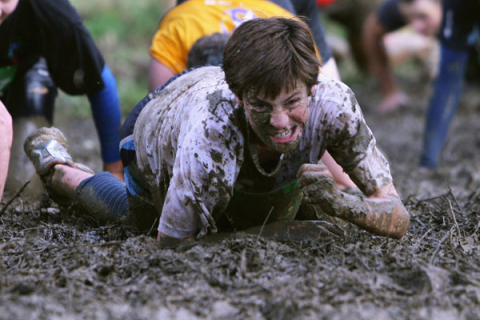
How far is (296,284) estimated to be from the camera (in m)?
2.48

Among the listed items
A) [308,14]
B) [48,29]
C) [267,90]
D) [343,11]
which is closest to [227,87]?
[267,90]

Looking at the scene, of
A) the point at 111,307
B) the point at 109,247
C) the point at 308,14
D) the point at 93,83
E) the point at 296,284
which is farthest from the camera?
the point at 308,14

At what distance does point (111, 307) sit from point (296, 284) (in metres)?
0.68

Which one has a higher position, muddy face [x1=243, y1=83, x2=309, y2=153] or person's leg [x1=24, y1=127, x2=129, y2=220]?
muddy face [x1=243, y1=83, x2=309, y2=153]

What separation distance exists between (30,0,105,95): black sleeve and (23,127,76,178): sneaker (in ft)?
1.25

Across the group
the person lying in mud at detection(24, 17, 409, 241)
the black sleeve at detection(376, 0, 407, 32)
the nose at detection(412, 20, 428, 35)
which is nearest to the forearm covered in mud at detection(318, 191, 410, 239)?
the person lying in mud at detection(24, 17, 409, 241)

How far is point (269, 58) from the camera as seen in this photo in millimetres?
2523

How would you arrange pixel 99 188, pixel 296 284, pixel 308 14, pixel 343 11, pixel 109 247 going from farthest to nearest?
1. pixel 343 11
2. pixel 308 14
3. pixel 99 188
4. pixel 109 247
5. pixel 296 284

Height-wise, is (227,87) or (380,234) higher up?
(227,87)

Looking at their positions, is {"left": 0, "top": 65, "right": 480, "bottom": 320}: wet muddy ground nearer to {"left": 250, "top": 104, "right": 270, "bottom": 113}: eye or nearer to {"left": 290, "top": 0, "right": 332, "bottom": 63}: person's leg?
{"left": 250, "top": 104, "right": 270, "bottom": 113}: eye

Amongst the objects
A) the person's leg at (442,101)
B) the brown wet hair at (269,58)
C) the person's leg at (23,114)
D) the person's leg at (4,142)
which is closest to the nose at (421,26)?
the person's leg at (442,101)

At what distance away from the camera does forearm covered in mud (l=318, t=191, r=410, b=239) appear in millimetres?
2705

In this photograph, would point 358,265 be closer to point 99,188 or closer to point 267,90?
point 267,90

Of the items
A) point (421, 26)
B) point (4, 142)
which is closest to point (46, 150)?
point (4, 142)
